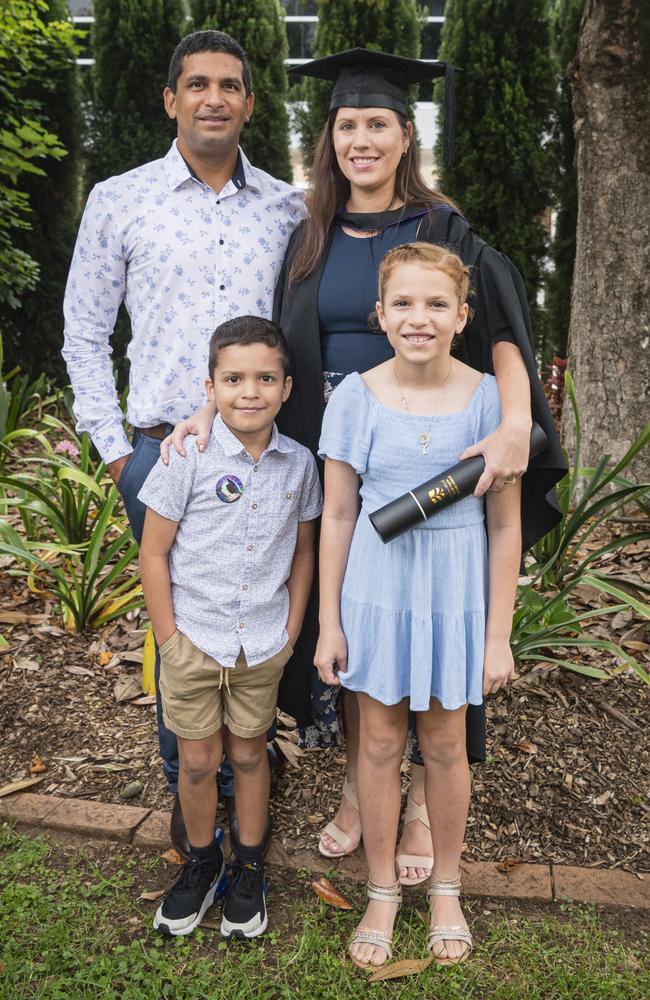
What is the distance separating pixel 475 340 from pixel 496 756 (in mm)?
1385

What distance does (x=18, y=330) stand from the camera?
6.24m

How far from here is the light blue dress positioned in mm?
1958

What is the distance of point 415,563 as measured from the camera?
6.46 feet

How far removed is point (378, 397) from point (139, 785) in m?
1.55

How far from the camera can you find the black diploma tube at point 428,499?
1862 mm

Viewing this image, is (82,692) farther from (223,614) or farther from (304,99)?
(304,99)

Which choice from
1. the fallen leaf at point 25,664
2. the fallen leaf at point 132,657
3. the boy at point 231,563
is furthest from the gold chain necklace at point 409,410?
the fallen leaf at point 25,664

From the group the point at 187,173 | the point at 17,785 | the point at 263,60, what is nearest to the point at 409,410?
the point at 187,173

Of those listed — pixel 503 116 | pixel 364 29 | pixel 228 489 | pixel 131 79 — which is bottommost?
pixel 228 489

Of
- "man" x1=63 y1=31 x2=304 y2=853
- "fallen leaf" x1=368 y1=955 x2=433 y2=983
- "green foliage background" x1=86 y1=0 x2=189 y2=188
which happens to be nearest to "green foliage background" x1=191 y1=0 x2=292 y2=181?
"green foliage background" x1=86 y1=0 x2=189 y2=188

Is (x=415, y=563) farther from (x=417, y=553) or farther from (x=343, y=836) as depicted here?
(x=343, y=836)

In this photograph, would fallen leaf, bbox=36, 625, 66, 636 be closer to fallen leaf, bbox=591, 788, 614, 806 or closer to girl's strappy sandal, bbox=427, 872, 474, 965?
girl's strappy sandal, bbox=427, 872, 474, 965

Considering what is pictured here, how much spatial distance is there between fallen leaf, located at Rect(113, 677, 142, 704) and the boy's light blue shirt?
1.21m

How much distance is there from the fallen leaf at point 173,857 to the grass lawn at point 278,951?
6 centimetres
